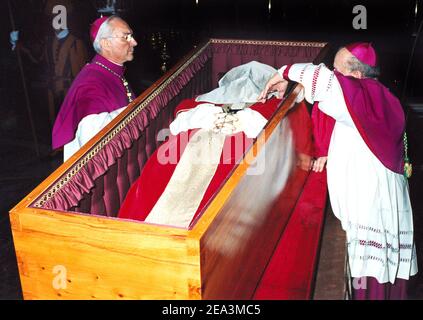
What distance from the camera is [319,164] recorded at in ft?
13.6

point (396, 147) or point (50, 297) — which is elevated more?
point (396, 147)

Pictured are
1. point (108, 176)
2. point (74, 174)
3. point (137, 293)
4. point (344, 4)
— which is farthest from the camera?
point (344, 4)

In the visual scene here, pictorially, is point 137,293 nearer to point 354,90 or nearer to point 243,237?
point 243,237

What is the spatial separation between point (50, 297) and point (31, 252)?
0.78 ft

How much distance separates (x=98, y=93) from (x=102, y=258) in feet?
6.29

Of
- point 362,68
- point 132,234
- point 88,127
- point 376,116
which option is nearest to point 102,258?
point 132,234

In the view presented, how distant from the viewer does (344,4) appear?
332 inches

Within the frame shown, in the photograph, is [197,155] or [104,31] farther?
[104,31]

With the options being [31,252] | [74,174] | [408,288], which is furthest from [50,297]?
[408,288]

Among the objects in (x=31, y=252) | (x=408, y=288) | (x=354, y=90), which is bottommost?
(x=408, y=288)

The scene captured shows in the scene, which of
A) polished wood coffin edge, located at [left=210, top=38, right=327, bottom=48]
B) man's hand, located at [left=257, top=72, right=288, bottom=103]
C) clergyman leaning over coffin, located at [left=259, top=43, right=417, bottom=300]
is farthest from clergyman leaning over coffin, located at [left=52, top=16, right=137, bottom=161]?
polished wood coffin edge, located at [left=210, top=38, right=327, bottom=48]

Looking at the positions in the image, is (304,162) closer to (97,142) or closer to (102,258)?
(97,142)

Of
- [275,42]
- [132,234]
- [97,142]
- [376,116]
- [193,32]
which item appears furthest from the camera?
[193,32]

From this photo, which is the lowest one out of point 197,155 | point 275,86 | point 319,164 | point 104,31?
point 319,164
